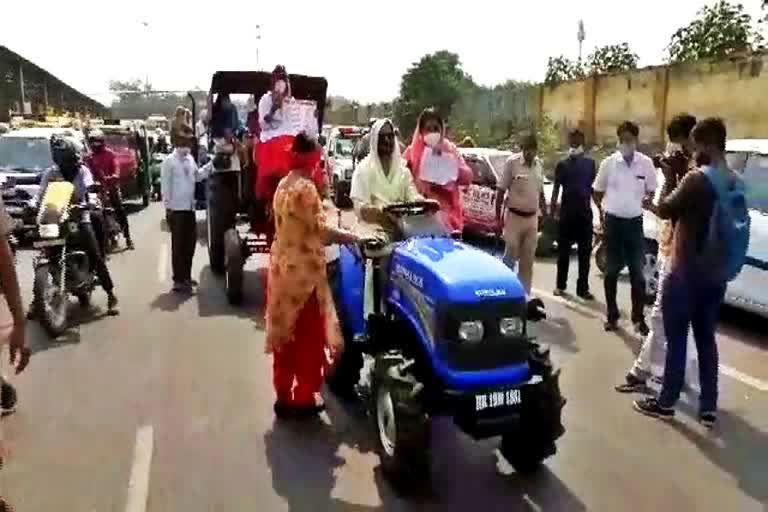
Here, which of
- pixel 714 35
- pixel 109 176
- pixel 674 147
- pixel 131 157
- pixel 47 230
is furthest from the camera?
pixel 714 35

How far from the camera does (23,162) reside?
15.2 meters

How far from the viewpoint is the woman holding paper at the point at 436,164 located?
24.3 ft

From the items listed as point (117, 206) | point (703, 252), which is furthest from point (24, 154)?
point (703, 252)

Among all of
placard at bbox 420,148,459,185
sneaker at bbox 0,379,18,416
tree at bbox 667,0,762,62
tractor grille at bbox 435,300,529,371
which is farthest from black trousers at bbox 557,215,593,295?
tree at bbox 667,0,762,62

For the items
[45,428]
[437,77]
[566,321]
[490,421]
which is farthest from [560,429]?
[437,77]

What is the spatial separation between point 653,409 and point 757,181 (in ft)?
11.4

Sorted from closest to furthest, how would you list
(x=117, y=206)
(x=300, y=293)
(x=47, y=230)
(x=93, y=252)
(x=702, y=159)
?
(x=702, y=159) < (x=300, y=293) < (x=47, y=230) < (x=93, y=252) < (x=117, y=206)

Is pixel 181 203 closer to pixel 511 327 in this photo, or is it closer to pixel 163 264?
pixel 163 264

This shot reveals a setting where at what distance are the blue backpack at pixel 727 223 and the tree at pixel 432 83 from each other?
42634mm

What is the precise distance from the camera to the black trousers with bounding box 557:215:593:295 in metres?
9.52

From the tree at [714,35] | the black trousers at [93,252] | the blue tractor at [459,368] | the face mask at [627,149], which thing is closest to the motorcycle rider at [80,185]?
the black trousers at [93,252]

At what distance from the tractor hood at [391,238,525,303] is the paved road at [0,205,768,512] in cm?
111

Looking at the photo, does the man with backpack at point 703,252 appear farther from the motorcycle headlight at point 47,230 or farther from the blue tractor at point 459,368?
the motorcycle headlight at point 47,230

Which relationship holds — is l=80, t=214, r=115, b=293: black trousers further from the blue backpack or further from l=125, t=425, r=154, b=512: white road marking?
the blue backpack
